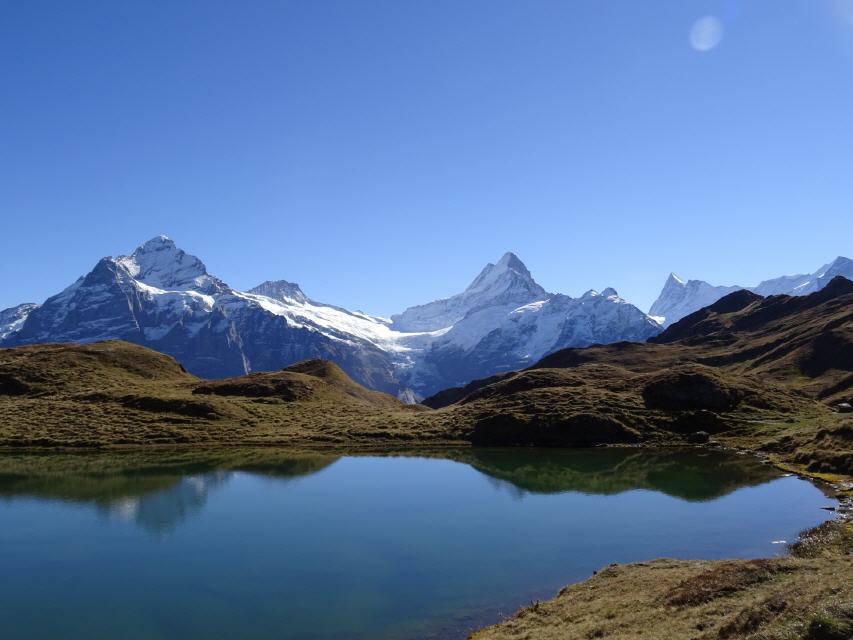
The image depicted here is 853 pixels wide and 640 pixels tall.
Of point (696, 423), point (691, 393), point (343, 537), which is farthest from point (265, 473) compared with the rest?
point (691, 393)

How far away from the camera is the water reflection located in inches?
2844

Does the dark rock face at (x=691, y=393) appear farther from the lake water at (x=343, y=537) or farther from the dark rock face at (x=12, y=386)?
the dark rock face at (x=12, y=386)


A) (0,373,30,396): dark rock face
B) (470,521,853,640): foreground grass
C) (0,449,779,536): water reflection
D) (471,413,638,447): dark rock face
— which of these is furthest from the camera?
(0,373,30,396): dark rock face

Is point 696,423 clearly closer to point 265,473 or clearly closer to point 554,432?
point 554,432

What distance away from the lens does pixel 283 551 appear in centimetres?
4959

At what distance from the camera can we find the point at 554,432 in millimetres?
121688

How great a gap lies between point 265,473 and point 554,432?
56162mm

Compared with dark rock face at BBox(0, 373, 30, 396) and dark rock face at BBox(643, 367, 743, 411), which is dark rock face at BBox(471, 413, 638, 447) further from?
dark rock face at BBox(0, 373, 30, 396)

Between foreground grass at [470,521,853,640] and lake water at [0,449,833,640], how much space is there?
4.38 metres

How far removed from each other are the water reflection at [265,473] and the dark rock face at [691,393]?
2618 cm

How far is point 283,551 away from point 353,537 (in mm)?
6970

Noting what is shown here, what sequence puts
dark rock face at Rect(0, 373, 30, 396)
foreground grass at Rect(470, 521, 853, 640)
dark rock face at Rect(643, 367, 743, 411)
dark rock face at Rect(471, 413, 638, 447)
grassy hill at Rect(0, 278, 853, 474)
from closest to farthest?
foreground grass at Rect(470, 521, 853, 640) < dark rock face at Rect(471, 413, 638, 447) < grassy hill at Rect(0, 278, 853, 474) < dark rock face at Rect(643, 367, 743, 411) < dark rock face at Rect(0, 373, 30, 396)

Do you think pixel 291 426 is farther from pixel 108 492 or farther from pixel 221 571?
pixel 221 571

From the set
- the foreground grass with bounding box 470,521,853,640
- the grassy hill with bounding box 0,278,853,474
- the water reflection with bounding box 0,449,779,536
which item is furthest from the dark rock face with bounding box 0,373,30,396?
the foreground grass with bounding box 470,521,853,640
